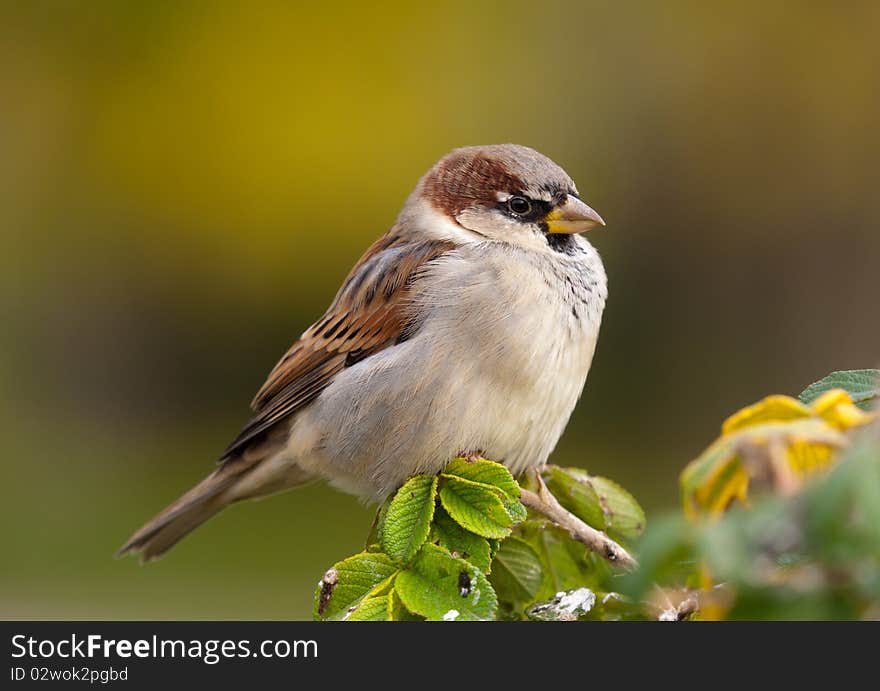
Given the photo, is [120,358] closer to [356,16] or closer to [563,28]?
[356,16]

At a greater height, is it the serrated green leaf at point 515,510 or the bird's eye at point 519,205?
the bird's eye at point 519,205

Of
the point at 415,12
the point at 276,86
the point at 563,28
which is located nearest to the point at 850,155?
the point at 563,28

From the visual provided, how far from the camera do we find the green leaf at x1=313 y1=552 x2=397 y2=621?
4.37 ft

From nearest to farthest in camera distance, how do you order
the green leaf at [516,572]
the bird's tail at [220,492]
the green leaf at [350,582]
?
the green leaf at [350,582], the green leaf at [516,572], the bird's tail at [220,492]

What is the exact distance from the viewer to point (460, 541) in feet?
4.72

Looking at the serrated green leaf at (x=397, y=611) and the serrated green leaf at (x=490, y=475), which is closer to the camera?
the serrated green leaf at (x=397, y=611)

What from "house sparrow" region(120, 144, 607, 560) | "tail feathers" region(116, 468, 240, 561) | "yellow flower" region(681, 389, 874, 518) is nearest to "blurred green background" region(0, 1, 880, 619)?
"tail feathers" region(116, 468, 240, 561)

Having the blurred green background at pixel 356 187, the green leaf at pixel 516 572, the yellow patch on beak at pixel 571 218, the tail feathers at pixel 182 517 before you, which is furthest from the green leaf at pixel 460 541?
the blurred green background at pixel 356 187

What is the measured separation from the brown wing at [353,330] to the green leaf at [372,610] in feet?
2.84

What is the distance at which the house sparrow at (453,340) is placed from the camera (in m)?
1.92

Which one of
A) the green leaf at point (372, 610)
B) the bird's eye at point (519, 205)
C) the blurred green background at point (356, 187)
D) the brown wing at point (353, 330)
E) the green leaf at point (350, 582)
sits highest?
the blurred green background at point (356, 187)

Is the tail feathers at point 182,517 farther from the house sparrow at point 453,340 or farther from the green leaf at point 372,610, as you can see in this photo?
the green leaf at point 372,610

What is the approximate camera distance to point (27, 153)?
7.13 m

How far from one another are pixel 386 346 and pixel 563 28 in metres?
5.53
